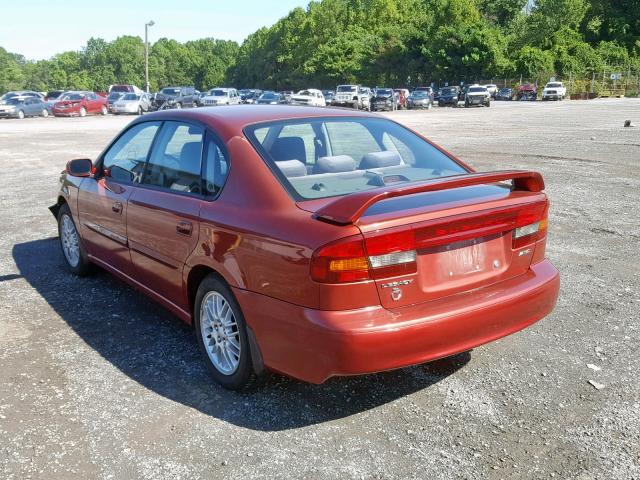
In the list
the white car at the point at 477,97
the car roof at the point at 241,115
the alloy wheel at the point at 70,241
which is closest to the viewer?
the car roof at the point at 241,115

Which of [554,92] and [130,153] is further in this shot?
[554,92]

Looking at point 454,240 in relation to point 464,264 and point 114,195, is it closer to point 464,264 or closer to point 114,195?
point 464,264

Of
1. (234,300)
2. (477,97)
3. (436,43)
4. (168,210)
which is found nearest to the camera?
(234,300)

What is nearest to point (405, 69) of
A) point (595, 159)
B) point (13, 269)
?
point (595, 159)

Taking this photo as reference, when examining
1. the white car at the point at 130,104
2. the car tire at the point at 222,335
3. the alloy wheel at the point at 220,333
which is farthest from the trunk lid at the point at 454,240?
the white car at the point at 130,104

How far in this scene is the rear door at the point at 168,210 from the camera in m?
3.88

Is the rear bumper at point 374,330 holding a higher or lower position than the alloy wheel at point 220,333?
higher

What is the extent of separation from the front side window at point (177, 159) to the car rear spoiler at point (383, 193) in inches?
45.3

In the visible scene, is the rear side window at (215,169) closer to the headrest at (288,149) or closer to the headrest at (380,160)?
the headrest at (288,149)

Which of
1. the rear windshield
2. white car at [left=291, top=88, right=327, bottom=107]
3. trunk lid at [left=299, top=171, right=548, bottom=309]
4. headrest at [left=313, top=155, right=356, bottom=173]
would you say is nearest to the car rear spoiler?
trunk lid at [left=299, top=171, right=548, bottom=309]

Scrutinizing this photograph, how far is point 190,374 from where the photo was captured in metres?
3.91

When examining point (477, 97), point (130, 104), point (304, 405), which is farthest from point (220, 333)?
point (477, 97)

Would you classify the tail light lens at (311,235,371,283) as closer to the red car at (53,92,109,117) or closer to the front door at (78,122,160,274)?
the front door at (78,122,160,274)

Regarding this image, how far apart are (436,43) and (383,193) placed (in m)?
83.7
